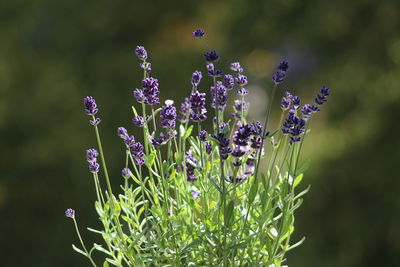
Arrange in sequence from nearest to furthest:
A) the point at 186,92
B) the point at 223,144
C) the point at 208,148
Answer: the point at 223,144 < the point at 208,148 < the point at 186,92

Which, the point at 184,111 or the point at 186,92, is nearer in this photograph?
the point at 184,111

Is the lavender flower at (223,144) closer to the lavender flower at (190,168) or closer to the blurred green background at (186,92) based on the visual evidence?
the lavender flower at (190,168)

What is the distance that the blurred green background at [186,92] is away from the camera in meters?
3.12

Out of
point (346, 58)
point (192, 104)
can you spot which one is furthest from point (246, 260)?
point (346, 58)

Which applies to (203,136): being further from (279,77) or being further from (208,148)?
(279,77)

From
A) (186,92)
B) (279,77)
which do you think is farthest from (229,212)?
(186,92)

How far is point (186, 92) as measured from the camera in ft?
12.0

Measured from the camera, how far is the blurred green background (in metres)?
3.12

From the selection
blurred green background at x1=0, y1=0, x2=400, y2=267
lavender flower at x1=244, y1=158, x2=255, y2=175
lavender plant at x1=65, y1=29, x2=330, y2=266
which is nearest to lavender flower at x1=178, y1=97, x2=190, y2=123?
lavender plant at x1=65, y1=29, x2=330, y2=266

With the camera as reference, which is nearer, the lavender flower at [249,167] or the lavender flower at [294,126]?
the lavender flower at [294,126]

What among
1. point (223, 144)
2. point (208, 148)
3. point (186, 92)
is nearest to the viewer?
point (223, 144)

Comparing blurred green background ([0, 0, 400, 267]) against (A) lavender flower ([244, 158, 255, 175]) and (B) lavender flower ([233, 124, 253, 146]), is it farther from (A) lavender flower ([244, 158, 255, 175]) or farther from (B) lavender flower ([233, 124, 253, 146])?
(B) lavender flower ([233, 124, 253, 146])

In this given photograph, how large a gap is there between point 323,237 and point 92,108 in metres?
2.54

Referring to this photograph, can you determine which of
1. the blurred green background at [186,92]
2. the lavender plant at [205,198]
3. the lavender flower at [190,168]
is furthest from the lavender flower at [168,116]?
the blurred green background at [186,92]
